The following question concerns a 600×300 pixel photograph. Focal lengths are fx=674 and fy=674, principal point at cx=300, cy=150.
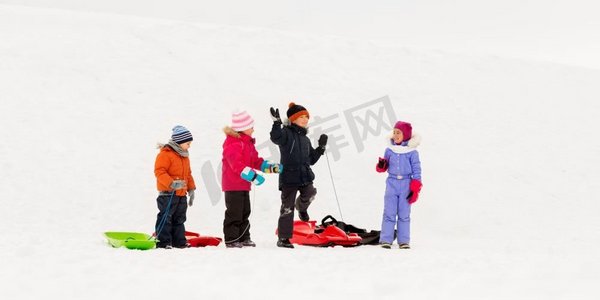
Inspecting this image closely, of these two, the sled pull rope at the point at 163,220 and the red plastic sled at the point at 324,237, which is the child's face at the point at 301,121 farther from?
the sled pull rope at the point at 163,220

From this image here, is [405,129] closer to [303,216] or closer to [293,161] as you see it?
[293,161]

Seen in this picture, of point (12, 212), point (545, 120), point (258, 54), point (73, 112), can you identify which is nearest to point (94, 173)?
point (12, 212)

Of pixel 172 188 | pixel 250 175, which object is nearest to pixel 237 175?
pixel 250 175

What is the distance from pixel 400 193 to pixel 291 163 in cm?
154

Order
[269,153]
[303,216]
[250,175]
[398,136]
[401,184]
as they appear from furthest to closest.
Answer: [269,153], [303,216], [398,136], [401,184], [250,175]

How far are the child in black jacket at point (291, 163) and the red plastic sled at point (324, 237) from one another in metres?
0.34

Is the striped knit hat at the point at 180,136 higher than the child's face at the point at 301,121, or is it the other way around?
the child's face at the point at 301,121

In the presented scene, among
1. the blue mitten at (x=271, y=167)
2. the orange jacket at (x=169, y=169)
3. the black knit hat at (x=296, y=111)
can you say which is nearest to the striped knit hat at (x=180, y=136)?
the orange jacket at (x=169, y=169)

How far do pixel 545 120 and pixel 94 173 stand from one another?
470 inches

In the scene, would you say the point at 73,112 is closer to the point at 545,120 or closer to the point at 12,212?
the point at 12,212

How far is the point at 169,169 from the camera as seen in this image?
854 cm

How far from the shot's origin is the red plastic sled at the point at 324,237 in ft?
28.5

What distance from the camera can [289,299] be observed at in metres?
5.44

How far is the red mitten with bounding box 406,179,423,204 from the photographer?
350 inches
